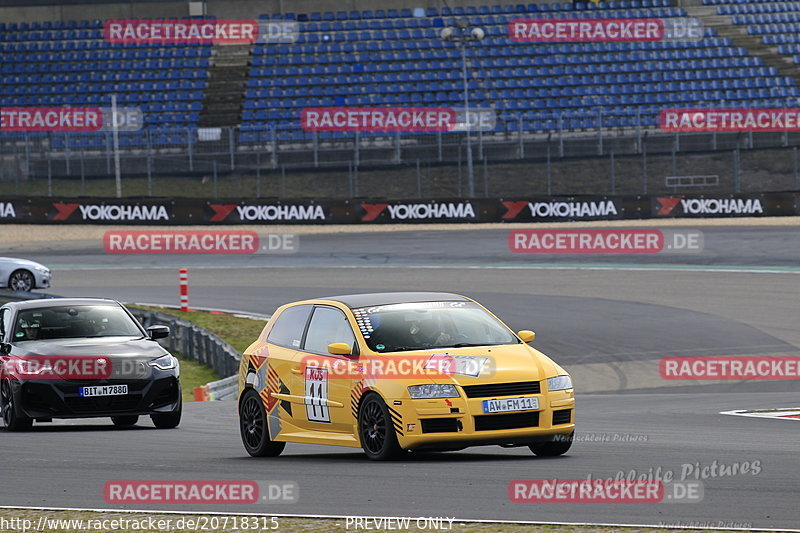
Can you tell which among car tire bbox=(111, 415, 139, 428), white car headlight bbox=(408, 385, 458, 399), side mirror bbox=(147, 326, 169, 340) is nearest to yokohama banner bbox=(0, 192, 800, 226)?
car tire bbox=(111, 415, 139, 428)

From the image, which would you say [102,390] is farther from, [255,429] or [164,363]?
[255,429]

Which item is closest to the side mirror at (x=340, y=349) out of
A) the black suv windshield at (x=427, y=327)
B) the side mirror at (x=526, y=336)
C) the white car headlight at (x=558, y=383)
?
the black suv windshield at (x=427, y=327)

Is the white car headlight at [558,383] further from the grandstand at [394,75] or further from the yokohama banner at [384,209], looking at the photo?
the grandstand at [394,75]

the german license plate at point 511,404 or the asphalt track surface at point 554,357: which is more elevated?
the german license plate at point 511,404

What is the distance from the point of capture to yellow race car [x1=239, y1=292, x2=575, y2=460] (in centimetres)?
906

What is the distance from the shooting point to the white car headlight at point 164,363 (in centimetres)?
1298

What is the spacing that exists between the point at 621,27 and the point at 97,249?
25697 millimetres

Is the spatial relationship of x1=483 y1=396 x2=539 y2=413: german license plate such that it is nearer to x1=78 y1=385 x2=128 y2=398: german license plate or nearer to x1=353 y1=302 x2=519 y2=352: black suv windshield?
x1=353 y1=302 x2=519 y2=352: black suv windshield

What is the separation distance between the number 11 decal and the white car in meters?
20.6

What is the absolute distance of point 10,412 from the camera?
13281 mm

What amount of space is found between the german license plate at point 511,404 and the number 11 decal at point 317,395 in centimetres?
148

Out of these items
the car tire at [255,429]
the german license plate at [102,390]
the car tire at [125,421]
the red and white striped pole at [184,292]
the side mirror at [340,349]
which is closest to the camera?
the side mirror at [340,349]

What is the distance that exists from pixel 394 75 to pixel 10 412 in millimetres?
40136

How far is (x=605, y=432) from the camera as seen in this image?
1170 cm
